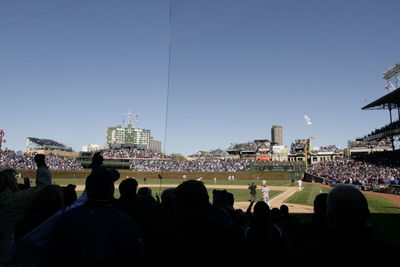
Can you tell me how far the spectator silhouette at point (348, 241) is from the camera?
178 cm

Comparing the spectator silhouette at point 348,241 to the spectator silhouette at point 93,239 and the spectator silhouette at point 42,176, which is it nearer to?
the spectator silhouette at point 93,239

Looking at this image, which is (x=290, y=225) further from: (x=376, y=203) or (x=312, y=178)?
(x=312, y=178)

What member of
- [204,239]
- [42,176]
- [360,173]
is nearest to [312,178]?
→ [360,173]

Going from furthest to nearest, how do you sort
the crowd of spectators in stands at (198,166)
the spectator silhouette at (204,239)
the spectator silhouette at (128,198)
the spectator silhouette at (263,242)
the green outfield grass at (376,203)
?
the crowd of spectators in stands at (198,166) < the green outfield grass at (376,203) < the spectator silhouette at (128,198) < the spectator silhouette at (263,242) < the spectator silhouette at (204,239)

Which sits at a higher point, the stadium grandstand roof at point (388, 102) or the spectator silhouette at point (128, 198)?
the stadium grandstand roof at point (388, 102)

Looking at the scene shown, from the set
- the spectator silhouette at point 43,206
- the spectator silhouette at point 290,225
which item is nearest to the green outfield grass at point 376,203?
the spectator silhouette at point 290,225

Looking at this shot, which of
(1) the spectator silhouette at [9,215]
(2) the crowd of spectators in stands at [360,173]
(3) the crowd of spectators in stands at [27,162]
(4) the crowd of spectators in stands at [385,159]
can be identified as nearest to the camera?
(1) the spectator silhouette at [9,215]

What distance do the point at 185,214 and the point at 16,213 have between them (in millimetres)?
2949

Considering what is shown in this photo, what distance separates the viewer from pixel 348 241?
184cm

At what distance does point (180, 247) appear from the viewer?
244cm

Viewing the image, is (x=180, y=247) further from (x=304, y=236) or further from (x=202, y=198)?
(x=304, y=236)

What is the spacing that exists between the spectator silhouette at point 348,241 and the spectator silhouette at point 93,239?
1.48m

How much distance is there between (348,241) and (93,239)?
204cm

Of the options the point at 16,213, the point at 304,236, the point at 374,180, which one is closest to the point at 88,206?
the point at 16,213
